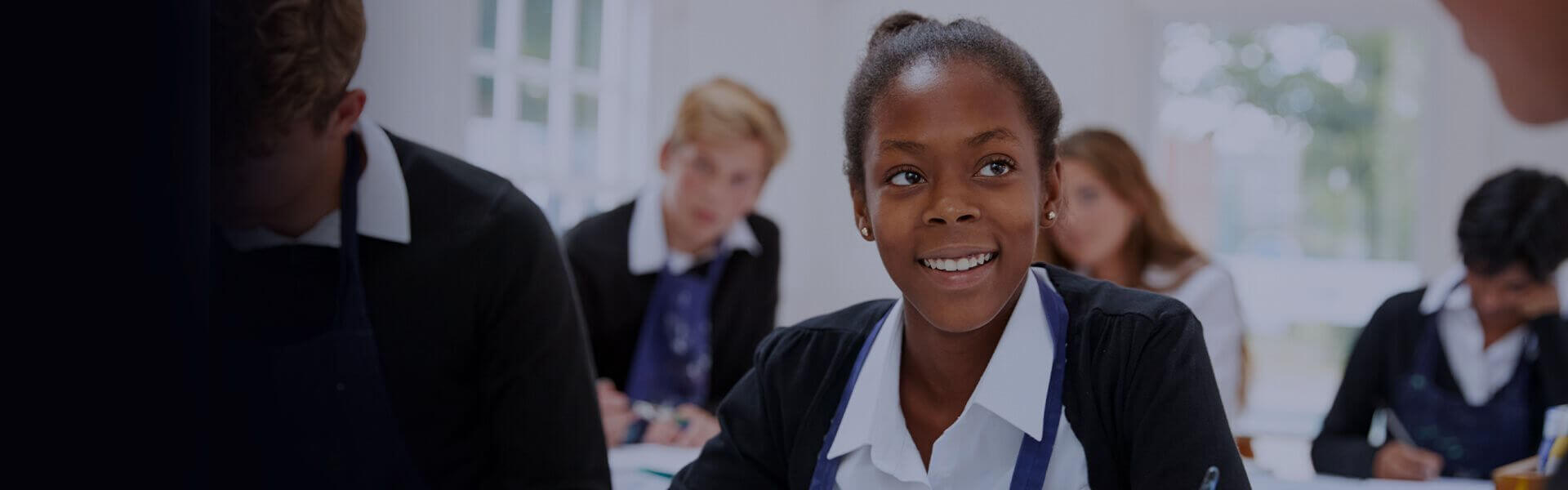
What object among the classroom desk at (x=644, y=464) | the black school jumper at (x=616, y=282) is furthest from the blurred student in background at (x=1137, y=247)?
the black school jumper at (x=616, y=282)

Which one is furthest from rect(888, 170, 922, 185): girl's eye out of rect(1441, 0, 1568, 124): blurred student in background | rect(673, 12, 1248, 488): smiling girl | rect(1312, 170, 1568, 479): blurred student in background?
rect(1312, 170, 1568, 479): blurred student in background

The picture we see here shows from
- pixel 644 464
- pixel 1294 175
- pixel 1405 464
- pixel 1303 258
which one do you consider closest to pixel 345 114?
pixel 644 464

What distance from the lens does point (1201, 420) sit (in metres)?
0.57

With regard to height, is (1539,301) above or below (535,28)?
below

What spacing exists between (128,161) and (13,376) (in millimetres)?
98

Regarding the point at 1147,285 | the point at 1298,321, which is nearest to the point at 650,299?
the point at 1147,285

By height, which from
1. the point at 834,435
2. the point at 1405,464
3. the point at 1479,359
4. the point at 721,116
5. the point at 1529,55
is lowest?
the point at 1405,464

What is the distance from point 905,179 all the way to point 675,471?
1.63 ft

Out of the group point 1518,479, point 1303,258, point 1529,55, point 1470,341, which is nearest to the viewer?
point 1529,55

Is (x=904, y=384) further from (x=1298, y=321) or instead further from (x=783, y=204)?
(x=1298, y=321)

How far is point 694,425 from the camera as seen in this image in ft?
3.74

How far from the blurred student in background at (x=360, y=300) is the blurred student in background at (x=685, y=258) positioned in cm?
55

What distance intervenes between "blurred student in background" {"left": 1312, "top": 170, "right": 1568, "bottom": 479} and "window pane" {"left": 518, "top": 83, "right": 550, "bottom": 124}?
3.43 feet

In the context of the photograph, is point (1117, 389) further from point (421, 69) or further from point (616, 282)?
point (616, 282)
